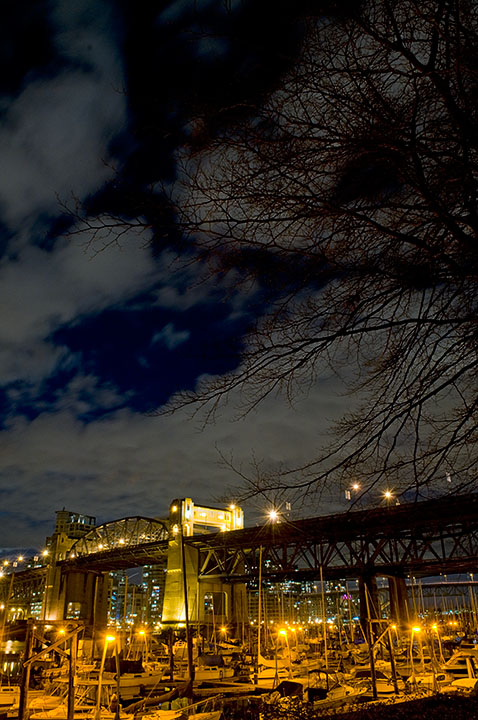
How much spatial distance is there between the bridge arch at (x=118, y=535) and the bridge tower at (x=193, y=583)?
15.9 metres

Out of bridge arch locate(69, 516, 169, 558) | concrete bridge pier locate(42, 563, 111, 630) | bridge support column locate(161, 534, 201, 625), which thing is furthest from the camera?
concrete bridge pier locate(42, 563, 111, 630)

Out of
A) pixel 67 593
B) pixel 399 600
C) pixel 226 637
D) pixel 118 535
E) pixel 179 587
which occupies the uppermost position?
pixel 118 535

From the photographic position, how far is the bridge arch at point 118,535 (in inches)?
3081

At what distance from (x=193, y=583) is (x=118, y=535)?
112 ft

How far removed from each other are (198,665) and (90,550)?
58.0m

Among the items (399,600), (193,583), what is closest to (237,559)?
(193,583)

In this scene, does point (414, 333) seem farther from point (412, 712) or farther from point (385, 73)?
point (412, 712)

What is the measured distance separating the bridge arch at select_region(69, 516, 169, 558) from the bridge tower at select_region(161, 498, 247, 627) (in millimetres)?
15916

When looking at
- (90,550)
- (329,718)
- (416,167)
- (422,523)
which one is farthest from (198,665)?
(90,550)

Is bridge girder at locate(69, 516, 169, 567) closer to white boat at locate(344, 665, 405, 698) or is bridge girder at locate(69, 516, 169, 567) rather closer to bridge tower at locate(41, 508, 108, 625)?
bridge tower at locate(41, 508, 108, 625)

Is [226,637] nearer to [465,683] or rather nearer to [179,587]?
[179,587]

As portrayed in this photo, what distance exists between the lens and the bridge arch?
78.2 metres

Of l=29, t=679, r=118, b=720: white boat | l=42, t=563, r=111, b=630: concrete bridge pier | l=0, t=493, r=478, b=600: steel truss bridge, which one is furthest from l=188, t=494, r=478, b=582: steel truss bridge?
l=42, t=563, r=111, b=630: concrete bridge pier

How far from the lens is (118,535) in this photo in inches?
3297
